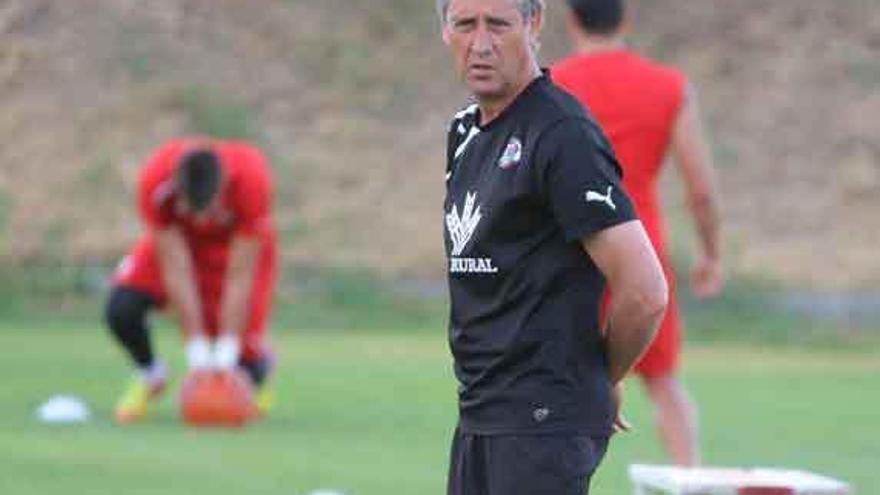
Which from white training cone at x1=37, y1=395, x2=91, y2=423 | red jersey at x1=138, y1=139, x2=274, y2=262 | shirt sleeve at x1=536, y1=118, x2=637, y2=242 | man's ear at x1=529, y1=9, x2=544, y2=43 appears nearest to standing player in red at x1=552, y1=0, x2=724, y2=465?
red jersey at x1=138, y1=139, x2=274, y2=262

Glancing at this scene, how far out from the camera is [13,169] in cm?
2745

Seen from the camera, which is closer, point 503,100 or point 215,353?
point 503,100

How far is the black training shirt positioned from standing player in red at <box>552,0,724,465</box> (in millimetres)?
4526

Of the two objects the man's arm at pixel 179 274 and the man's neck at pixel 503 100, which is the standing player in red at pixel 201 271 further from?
the man's neck at pixel 503 100

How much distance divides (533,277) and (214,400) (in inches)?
347

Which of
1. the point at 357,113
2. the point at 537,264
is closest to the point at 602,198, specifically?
the point at 537,264

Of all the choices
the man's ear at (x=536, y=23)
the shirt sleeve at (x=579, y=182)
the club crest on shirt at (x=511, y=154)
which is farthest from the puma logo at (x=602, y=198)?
the man's ear at (x=536, y=23)

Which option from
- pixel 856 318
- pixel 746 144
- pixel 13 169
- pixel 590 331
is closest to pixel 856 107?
pixel 746 144

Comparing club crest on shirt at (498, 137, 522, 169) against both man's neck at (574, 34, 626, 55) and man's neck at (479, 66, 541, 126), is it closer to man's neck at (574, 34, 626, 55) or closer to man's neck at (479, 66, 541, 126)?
man's neck at (479, 66, 541, 126)

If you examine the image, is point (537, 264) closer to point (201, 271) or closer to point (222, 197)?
point (222, 197)

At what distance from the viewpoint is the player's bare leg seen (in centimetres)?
1146

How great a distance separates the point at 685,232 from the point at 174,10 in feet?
24.2

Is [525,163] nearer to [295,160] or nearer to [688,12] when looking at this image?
[295,160]

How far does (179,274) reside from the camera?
1524cm
